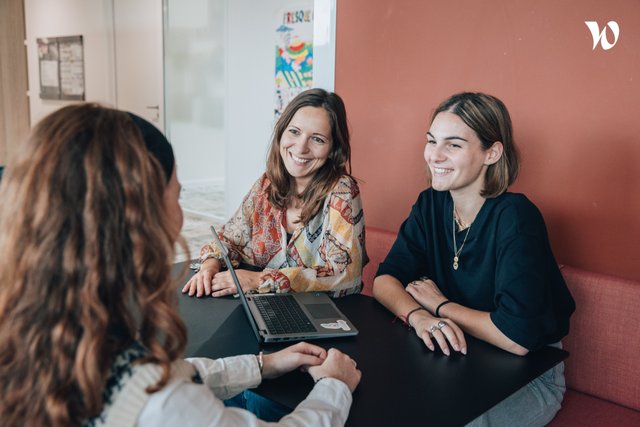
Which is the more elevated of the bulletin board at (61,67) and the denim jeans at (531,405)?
the bulletin board at (61,67)

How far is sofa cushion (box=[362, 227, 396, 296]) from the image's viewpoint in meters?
2.24

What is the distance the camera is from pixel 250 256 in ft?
6.84

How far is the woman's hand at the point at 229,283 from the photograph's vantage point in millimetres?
1652

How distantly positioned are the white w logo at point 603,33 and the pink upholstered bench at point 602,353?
0.77 metres

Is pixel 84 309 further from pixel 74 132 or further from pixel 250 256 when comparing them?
pixel 250 256

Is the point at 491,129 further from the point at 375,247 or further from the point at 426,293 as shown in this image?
the point at 375,247

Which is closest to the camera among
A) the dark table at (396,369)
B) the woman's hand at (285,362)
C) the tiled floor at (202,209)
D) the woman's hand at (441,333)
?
the dark table at (396,369)

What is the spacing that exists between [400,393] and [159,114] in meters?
5.24

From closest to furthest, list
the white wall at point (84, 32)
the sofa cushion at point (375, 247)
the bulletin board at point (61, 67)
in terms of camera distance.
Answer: the sofa cushion at point (375, 247), the white wall at point (84, 32), the bulletin board at point (61, 67)

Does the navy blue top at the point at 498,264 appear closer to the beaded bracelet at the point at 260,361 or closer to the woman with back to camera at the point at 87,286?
the beaded bracelet at the point at 260,361

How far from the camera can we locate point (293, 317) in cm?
143

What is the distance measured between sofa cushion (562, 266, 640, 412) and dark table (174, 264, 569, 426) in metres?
0.42

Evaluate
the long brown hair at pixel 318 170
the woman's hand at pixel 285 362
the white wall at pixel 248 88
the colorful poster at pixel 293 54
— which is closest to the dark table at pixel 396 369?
the woman's hand at pixel 285 362

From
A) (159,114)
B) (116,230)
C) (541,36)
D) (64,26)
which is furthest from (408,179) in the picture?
(64,26)
